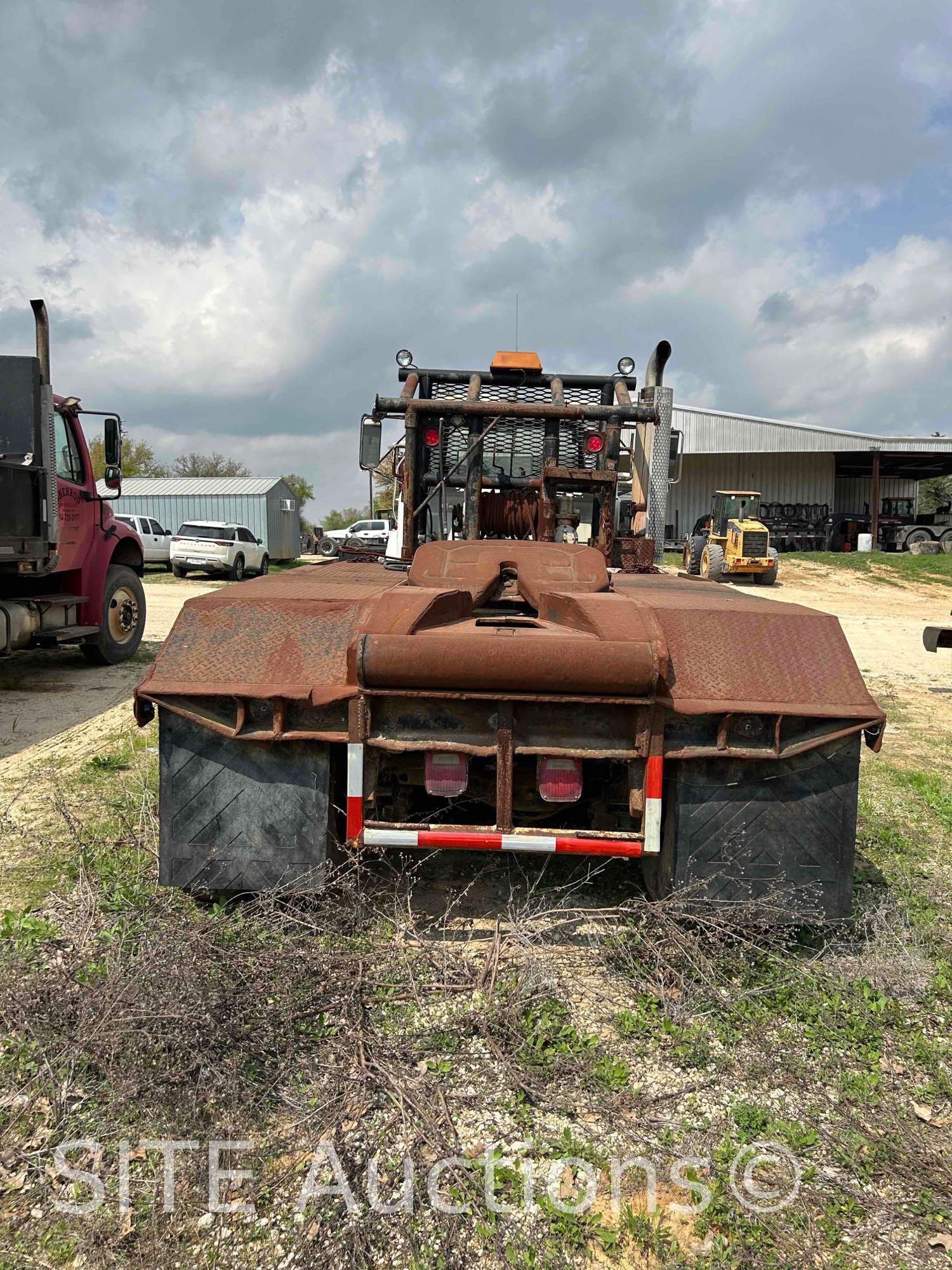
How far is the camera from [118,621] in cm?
976

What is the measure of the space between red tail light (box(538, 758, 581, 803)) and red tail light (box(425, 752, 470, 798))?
10.9 inches

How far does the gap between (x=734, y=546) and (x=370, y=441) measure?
60.8ft

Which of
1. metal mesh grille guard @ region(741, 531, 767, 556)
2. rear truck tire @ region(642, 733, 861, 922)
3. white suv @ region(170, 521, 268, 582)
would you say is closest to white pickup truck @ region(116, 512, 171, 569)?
white suv @ region(170, 521, 268, 582)

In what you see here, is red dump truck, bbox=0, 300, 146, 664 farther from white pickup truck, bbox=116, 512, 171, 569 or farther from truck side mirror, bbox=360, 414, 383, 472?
white pickup truck, bbox=116, 512, 171, 569

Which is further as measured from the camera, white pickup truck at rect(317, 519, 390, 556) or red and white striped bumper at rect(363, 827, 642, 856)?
white pickup truck at rect(317, 519, 390, 556)

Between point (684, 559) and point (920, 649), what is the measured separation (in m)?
12.4

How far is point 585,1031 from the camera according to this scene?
276cm

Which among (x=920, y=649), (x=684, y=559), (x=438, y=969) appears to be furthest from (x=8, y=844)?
(x=684, y=559)

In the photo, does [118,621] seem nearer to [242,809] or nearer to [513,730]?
[242,809]

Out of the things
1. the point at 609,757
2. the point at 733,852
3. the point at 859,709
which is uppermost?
the point at 859,709

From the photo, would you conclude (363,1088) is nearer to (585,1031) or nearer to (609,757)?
(585,1031)

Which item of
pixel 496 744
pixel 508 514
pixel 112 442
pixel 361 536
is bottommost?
pixel 496 744

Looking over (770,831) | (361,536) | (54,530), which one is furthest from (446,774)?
(361,536)

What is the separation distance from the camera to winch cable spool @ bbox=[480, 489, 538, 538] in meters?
5.52
